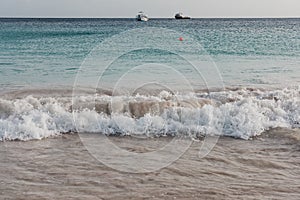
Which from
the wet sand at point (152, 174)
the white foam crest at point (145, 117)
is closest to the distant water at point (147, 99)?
the white foam crest at point (145, 117)

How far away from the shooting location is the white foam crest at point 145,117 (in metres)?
9.48

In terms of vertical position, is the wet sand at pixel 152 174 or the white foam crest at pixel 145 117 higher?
the white foam crest at pixel 145 117

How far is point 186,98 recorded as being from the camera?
12.6 m

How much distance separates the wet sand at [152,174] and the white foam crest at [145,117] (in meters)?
0.83

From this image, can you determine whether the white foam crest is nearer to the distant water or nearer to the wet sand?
the distant water

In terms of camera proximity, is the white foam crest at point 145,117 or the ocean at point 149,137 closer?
the ocean at point 149,137

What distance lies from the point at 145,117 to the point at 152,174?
350 centimetres

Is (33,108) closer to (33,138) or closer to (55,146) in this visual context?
(33,138)

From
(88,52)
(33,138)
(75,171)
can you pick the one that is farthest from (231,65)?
(75,171)

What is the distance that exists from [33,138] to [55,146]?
2.57 feet

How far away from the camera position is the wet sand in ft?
19.6

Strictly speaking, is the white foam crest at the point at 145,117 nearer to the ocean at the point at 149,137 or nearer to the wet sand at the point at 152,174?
the ocean at the point at 149,137

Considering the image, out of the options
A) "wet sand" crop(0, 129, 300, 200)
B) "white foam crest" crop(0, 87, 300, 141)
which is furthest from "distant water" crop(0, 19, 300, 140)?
"wet sand" crop(0, 129, 300, 200)

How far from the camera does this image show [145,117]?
33.2 ft
